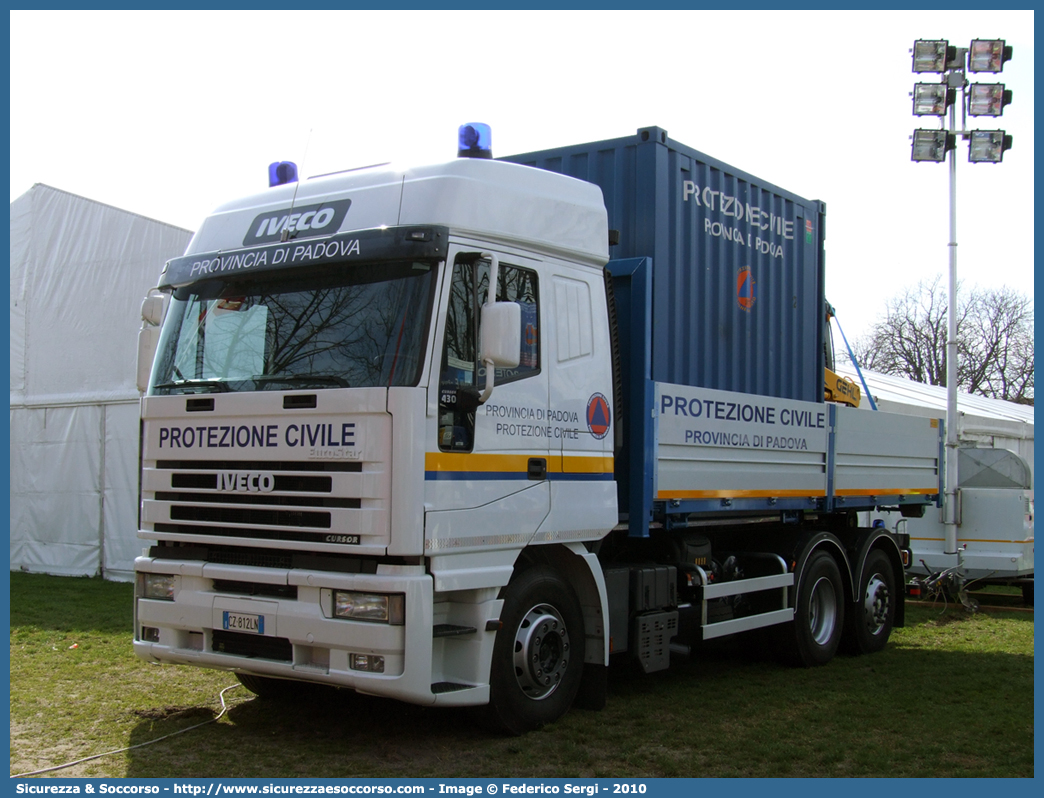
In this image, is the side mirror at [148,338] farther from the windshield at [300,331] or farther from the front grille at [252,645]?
the front grille at [252,645]

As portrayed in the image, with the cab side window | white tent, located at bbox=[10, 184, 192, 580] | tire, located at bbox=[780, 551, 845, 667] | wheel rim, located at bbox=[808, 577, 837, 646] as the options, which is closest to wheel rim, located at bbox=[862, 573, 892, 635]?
tire, located at bbox=[780, 551, 845, 667]

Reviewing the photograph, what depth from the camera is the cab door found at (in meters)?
5.70

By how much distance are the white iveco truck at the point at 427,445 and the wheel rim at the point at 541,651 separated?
0.06 feet

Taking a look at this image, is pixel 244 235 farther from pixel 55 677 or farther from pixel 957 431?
pixel 957 431

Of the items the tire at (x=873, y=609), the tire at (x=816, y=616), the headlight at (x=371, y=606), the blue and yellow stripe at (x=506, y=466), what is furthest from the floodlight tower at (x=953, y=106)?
the headlight at (x=371, y=606)

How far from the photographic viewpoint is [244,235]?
6.58 m

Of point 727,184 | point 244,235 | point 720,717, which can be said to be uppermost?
point 727,184

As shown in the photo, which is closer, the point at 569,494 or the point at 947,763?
the point at 947,763

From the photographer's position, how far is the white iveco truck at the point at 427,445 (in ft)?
18.3

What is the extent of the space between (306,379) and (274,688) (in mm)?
2547

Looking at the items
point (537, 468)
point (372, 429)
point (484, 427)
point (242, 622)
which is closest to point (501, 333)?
point (484, 427)

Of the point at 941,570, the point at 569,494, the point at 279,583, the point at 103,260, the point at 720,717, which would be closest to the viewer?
the point at 279,583
